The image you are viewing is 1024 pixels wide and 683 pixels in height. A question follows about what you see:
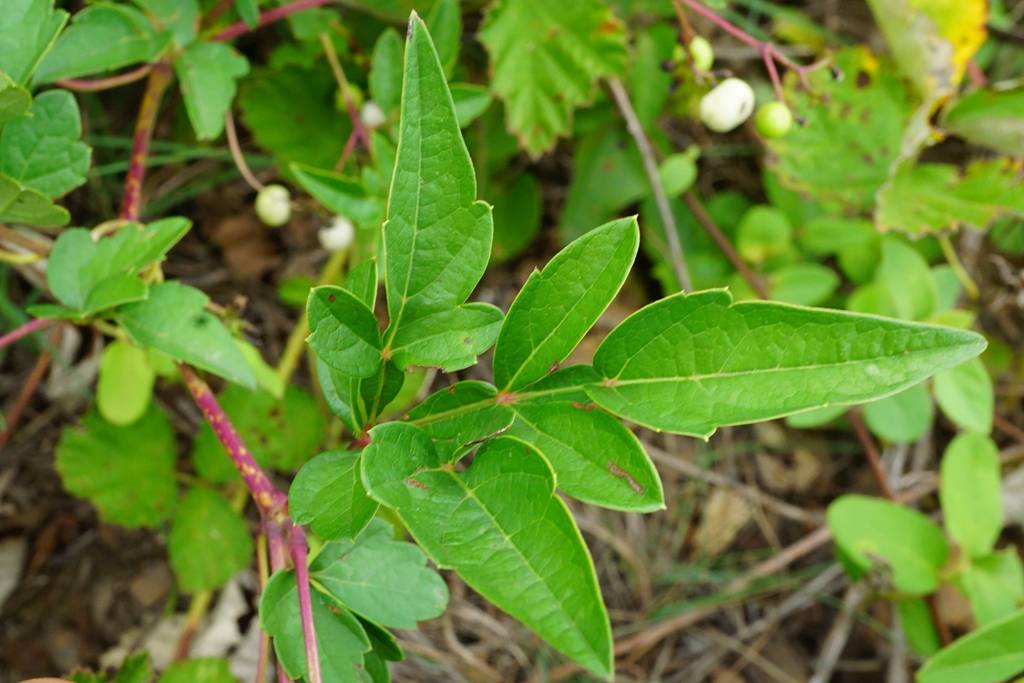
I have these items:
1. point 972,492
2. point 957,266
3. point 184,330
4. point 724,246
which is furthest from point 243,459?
point 957,266

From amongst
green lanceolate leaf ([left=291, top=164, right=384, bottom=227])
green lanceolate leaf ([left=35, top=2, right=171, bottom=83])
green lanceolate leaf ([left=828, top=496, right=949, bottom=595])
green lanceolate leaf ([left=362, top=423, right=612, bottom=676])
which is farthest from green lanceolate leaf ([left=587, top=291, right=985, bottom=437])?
green lanceolate leaf ([left=828, top=496, right=949, bottom=595])

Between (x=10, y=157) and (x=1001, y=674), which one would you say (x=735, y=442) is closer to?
(x=1001, y=674)

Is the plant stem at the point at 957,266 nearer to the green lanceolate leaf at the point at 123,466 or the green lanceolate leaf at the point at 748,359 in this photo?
the green lanceolate leaf at the point at 748,359

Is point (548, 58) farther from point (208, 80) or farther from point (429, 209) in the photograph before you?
point (429, 209)

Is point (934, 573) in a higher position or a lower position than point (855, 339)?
lower

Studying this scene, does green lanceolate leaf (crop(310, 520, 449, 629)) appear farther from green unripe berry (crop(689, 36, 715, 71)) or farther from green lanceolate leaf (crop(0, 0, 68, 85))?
green unripe berry (crop(689, 36, 715, 71))

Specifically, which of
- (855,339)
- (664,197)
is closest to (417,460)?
(855,339)

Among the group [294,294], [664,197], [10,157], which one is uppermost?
[10,157]
